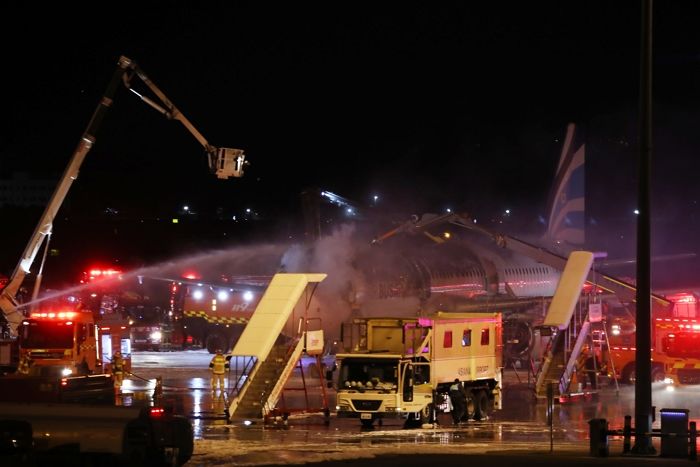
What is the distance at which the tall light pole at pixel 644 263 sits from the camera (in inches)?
751

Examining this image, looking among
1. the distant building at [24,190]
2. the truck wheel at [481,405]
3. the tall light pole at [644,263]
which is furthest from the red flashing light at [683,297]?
the distant building at [24,190]

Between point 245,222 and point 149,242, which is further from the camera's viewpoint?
point 245,222

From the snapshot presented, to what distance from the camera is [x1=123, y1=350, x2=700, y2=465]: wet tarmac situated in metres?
20.7

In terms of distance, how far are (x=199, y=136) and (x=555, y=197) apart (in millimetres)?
27539

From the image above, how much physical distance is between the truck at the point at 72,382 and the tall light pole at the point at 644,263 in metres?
8.49

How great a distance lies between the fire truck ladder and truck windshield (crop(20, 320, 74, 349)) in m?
5.86

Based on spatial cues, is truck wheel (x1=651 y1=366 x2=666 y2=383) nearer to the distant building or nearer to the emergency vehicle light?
the emergency vehicle light

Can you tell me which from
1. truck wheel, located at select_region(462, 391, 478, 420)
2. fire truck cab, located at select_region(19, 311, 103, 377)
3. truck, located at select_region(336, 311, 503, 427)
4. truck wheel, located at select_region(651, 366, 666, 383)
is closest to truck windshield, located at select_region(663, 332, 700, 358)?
truck wheel, located at select_region(651, 366, 666, 383)

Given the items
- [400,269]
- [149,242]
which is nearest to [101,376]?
[400,269]

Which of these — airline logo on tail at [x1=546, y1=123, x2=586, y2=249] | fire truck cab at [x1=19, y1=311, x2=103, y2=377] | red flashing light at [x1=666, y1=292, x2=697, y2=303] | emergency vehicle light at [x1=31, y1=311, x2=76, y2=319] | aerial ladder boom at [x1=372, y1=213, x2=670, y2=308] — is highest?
airline logo on tail at [x1=546, y1=123, x2=586, y2=249]

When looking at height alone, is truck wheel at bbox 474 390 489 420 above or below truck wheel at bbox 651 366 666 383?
below

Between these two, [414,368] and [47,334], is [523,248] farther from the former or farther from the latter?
[47,334]

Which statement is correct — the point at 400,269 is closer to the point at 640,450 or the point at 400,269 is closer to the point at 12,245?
the point at 640,450

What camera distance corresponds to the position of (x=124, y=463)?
14438mm
